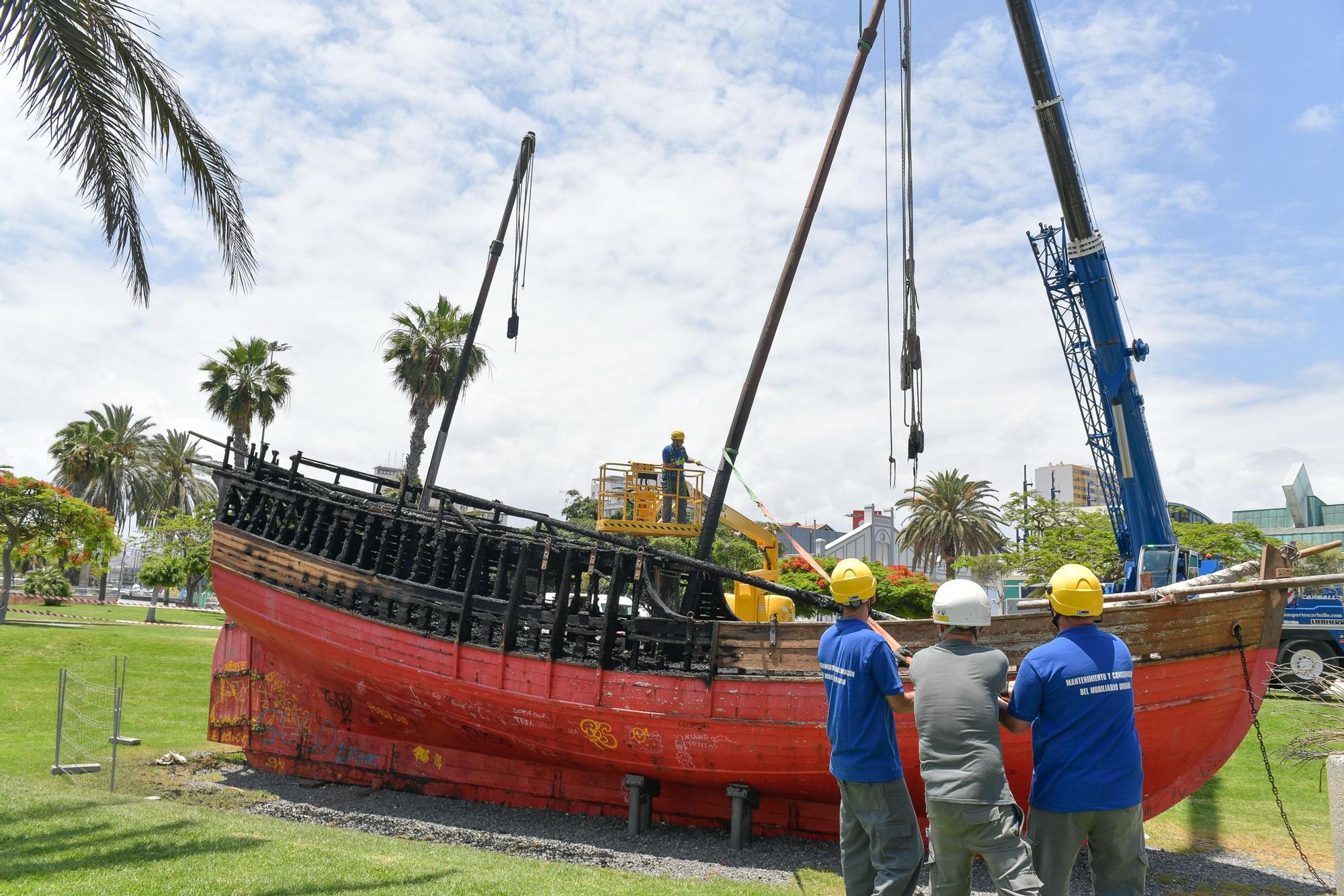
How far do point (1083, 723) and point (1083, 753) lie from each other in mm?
125

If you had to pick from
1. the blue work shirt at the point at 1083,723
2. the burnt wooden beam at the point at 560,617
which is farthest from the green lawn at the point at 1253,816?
the burnt wooden beam at the point at 560,617

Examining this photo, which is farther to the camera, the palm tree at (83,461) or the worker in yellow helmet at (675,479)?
the palm tree at (83,461)

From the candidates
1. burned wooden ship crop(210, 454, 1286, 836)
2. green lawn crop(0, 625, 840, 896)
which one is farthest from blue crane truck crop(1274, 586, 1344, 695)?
green lawn crop(0, 625, 840, 896)

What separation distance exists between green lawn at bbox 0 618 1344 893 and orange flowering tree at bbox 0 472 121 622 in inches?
593

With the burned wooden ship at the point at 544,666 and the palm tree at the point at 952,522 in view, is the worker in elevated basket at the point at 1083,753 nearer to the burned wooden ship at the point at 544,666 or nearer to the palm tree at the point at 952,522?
the burned wooden ship at the point at 544,666

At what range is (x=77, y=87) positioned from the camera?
23.1ft

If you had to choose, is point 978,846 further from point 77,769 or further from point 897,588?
point 897,588

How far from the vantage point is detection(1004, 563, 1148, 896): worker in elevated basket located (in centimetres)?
363

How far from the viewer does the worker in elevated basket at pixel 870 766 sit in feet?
13.4

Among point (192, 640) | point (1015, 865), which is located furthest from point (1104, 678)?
point (192, 640)

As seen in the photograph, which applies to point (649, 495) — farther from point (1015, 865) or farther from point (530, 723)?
point (1015, 865)

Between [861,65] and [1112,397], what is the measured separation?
22.5 feet

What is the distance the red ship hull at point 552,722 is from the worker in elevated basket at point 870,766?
11.5ft

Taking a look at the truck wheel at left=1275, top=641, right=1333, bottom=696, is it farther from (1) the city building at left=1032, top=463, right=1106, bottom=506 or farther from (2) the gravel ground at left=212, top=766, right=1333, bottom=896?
(1) the city building at left=1032, top=463, right=1106, bottom=506
